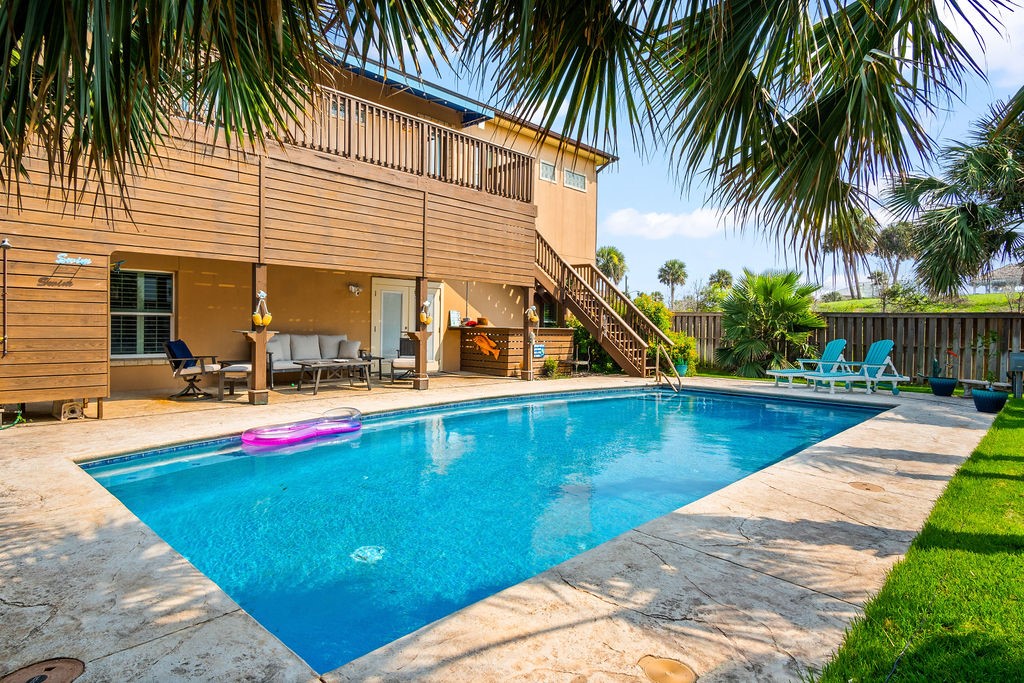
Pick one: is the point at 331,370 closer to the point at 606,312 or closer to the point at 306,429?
the point at 306,429

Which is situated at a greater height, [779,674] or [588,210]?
[588,210]

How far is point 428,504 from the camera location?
4.72 m

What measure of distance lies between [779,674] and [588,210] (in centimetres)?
1562

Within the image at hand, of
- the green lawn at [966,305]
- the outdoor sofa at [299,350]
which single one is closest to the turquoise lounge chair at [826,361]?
the outdoor sofa at [299,350]

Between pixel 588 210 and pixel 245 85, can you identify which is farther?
pixel 588 210

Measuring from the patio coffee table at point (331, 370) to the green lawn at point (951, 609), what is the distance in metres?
8.43

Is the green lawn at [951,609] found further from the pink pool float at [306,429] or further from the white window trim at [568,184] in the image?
the white window trim at [568,184]

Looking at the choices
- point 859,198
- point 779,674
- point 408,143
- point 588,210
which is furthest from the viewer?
point 588,210

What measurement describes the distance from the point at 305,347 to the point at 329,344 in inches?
21.9

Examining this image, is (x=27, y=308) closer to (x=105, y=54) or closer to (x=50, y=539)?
(x=50, y=539)

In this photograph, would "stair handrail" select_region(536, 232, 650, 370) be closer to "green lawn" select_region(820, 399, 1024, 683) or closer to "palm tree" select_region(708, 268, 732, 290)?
"green lawn" select_region(820, 399, 1024, 683)

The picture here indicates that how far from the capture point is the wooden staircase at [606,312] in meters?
12.5

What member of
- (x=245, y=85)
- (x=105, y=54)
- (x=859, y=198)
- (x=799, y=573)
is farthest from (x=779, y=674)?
(x=245, y=85)

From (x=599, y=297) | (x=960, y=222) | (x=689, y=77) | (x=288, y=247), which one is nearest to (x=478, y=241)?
(x=599, y=297)
